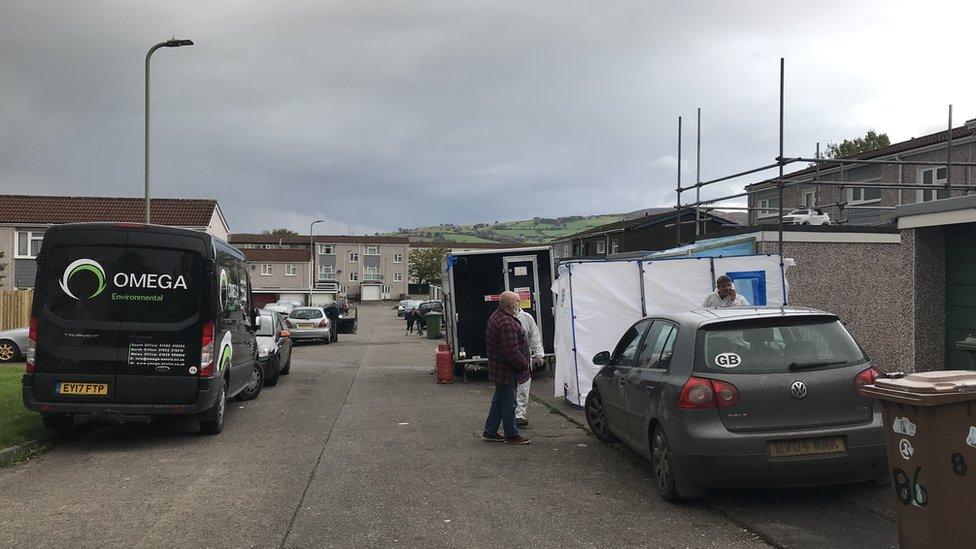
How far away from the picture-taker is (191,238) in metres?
8.78

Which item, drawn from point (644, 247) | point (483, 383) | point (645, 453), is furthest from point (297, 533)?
point (644, 247)

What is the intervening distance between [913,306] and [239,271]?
9.55 m

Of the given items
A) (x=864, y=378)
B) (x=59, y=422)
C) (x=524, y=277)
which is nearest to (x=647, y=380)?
(x=864, y=378)

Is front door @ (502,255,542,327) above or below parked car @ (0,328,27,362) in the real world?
above

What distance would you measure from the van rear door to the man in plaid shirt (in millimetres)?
3307

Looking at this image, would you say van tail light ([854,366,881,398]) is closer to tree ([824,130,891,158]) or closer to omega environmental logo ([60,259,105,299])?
omega environmental logo ([60,259,105,299])

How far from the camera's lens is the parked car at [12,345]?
1945 cm

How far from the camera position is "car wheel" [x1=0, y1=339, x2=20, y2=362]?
19438mm

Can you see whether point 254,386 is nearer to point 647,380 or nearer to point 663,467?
point 647,380

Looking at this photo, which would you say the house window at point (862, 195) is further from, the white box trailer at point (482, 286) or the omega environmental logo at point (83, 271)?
the omega environmental logo at point (83, 271)

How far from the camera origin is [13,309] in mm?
26719

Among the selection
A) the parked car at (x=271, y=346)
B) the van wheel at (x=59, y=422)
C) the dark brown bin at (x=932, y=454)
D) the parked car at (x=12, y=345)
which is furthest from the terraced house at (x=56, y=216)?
the dark brown bin at (x=932, y=454)

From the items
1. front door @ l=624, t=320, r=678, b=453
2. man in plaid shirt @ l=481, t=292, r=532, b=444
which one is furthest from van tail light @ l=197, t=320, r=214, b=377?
front door @ l=624, t=320, r=678, b=453

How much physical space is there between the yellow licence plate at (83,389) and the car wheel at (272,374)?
6.27m
